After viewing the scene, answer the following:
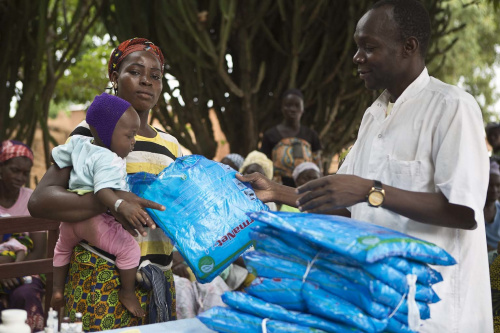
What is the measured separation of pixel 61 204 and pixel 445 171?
1260 mm

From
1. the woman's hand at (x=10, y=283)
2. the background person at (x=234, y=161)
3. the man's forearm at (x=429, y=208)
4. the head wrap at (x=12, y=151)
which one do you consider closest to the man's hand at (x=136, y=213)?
the man's forearm at (x=429, y=208)

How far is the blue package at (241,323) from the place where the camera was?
1.62 m

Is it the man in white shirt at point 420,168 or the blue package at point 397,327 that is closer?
the blue package at point 397,327

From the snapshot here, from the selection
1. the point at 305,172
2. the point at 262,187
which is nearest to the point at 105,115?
the point at 262,187

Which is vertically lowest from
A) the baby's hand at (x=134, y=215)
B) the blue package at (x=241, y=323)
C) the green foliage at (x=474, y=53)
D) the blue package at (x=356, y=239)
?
the blue package at (x=241, y=323)

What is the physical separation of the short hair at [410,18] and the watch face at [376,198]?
55cm

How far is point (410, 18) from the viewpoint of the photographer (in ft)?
6.66

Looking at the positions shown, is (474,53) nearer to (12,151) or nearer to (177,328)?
(12,151)

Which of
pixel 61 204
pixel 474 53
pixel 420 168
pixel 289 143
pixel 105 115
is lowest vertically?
pixel 61 204

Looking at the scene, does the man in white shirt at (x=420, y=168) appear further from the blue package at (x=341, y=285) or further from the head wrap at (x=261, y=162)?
the head wrap at (x=261, y=162)

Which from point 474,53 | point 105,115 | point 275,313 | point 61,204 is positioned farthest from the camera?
point 474,53

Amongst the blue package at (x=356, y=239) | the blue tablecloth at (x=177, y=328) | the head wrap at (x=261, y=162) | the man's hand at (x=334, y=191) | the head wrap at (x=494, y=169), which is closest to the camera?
the blue package at (x=356, y=239)

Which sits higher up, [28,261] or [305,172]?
[305,172]

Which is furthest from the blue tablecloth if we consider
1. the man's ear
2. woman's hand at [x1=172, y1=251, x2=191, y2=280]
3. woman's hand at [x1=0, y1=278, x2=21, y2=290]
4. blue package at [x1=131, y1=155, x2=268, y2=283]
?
woman's hand at [x1=172, y1=251, x2=191, y2=280]
